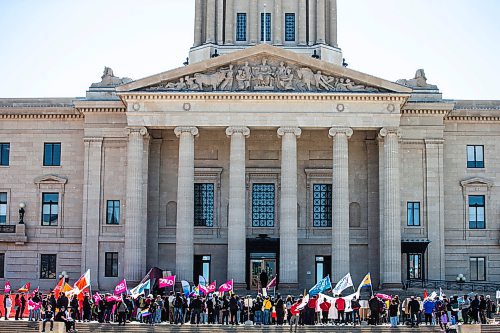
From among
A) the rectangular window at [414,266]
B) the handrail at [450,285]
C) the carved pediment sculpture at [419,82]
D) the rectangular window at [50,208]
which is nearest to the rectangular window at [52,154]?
the rectangular window at [50,208]

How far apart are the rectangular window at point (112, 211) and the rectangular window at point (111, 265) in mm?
2411

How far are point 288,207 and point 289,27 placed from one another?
71.8 feet

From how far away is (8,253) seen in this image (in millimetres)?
73188

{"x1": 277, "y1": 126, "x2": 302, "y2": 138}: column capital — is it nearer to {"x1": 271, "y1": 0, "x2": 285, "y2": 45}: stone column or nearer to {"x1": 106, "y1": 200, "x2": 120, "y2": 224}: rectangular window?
{"x1": 106, "y1": 200, "x2": 120, "y2": 224}: rectangular window

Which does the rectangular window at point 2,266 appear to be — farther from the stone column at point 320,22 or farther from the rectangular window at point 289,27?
the stone column at point 320,22

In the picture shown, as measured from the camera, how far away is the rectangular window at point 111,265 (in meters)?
71.1

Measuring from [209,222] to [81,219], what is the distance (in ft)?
30.4

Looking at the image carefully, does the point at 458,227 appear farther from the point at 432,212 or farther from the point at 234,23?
the point at 234,23

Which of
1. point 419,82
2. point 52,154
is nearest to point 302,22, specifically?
point 419,82

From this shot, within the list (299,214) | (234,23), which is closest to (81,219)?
(299,214)

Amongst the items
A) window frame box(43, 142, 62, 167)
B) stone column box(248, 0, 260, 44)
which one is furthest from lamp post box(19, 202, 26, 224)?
stone column box(248, 0, 260, 44)

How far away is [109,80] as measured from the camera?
73625 millimetres

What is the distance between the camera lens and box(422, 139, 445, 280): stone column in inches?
2768

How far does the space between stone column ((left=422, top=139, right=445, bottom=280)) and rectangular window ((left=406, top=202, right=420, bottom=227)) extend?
53cm
